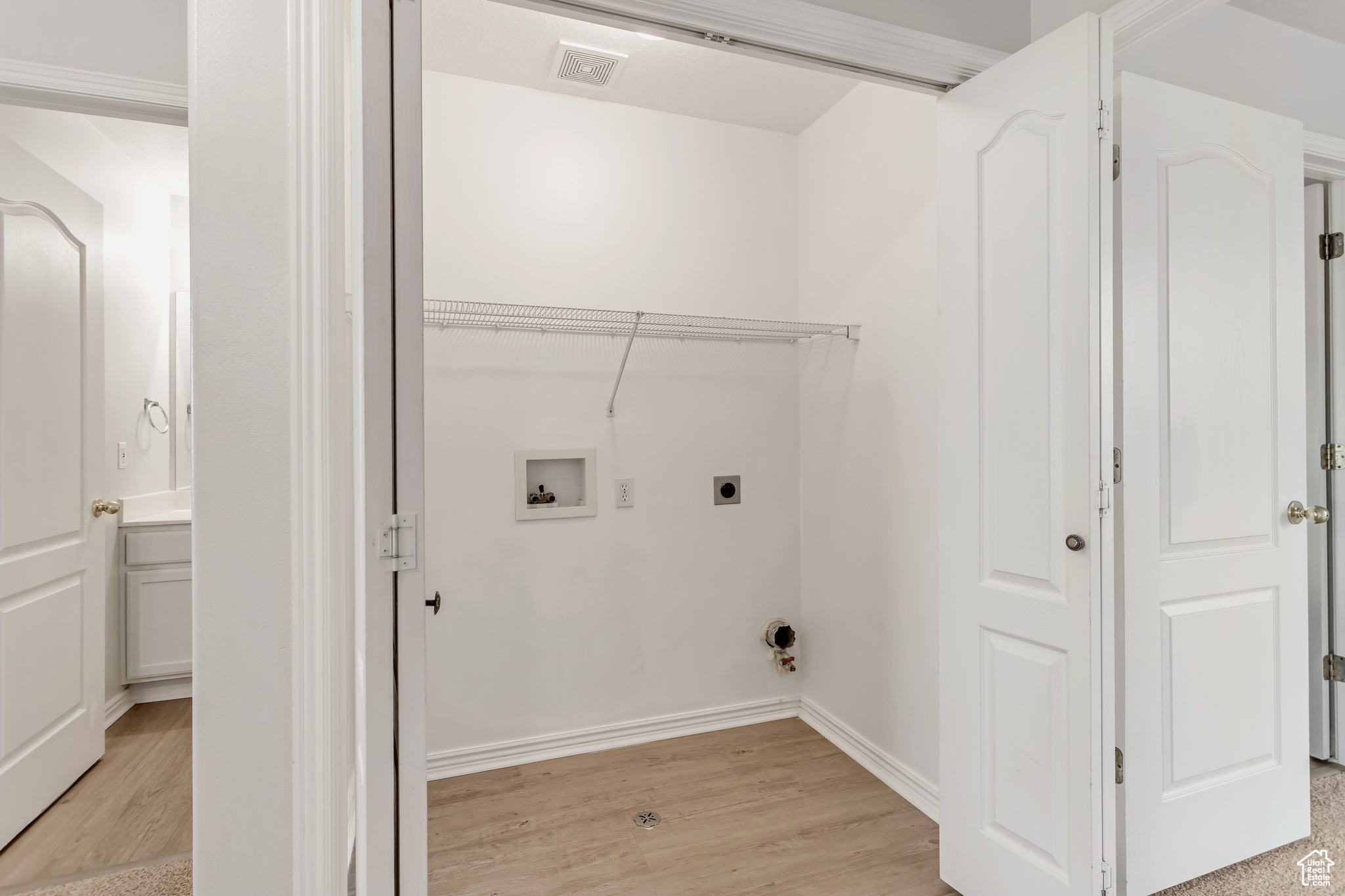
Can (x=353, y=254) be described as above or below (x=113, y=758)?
above

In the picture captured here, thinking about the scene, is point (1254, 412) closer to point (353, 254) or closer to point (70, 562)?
point (353, 254)

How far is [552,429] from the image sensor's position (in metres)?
2.45

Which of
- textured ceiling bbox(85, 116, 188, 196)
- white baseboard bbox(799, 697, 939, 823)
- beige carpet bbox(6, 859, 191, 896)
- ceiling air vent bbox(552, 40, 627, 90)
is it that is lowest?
white baseboard bbox(799, 697, 939, 823)

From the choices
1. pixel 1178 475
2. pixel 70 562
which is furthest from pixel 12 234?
pixel 1178 475

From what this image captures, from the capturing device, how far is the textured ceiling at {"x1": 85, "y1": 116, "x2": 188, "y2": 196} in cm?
148

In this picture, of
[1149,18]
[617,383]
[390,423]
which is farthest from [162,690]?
[1149,18]

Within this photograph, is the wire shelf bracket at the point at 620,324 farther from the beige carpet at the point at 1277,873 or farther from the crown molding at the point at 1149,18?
the beige carpet at the point at 1277,873

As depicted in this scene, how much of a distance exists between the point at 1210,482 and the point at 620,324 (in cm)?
188

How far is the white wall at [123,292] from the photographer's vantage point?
1.51m

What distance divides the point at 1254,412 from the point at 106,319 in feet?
9.68

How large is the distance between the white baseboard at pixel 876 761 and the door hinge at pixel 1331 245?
224 cm

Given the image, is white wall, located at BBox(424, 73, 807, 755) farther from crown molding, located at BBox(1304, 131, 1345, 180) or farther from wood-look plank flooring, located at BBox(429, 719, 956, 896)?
→ crown molding, located at BBox(1304, 131, 1345, 180)

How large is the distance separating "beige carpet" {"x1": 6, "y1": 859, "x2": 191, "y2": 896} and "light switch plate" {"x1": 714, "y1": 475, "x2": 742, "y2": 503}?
196 cm

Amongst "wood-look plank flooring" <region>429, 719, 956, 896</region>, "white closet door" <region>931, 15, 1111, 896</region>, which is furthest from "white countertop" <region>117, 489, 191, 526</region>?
"white closet door" <region>931, 15, 1111, 896</region>
